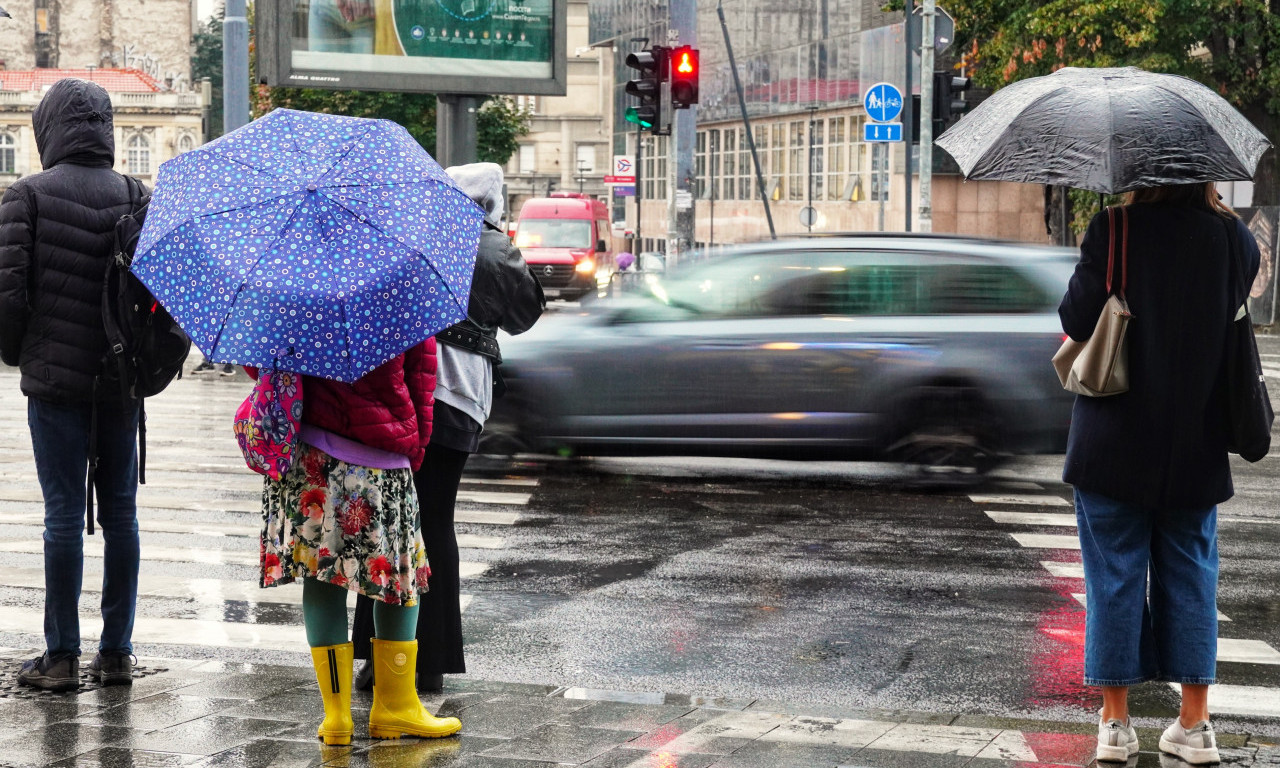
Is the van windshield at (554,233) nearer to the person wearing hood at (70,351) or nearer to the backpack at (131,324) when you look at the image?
the person wearing hood at (70,351)

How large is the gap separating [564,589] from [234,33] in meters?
14.9

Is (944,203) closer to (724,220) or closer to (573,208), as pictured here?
(573,208)

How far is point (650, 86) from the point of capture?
21438 mm

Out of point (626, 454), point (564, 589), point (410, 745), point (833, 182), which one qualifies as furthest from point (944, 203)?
point (410, 745)

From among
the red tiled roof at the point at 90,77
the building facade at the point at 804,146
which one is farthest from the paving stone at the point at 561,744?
the red tiled roof at the point at 90,77

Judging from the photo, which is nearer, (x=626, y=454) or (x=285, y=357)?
(x=285, y=357)

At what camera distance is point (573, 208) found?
41.6 m

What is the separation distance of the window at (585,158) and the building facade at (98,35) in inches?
1099

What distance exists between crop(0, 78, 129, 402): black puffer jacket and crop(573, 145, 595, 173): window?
10649 cm

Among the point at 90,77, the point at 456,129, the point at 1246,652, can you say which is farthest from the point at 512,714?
the point at 90,77

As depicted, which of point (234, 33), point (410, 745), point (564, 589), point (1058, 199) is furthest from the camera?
point (1058, 199)

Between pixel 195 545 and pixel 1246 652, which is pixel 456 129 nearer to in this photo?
pixel 195 545

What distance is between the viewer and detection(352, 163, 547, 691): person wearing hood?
5.56 m

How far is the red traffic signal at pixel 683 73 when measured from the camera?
21344mm
